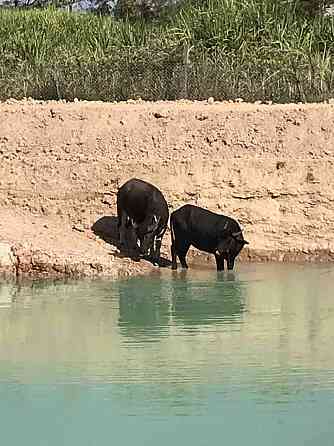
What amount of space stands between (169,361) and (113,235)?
24.4 ft

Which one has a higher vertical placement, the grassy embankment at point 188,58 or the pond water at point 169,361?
the grassy embankment at point 188,58

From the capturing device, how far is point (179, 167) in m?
18.3

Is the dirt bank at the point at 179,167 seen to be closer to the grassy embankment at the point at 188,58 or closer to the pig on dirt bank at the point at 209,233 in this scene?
the pig on dirt bank at the point at 209,233

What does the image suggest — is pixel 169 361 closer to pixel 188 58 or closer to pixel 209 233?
pixel 209 233

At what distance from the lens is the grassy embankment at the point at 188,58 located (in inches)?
886

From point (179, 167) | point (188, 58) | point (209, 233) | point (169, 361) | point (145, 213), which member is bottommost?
point (169, 361)

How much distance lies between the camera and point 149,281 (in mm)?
14859

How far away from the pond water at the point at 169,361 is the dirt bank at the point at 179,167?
2.49 metres

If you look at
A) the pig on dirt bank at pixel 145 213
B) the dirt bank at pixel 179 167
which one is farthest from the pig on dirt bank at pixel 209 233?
the dirt bank at pixel 179 167

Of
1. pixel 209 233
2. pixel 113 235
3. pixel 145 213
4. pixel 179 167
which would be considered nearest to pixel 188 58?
pixel 179 167

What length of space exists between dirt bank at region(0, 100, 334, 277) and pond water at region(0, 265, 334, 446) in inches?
97.9

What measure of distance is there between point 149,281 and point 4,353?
4.61 metres

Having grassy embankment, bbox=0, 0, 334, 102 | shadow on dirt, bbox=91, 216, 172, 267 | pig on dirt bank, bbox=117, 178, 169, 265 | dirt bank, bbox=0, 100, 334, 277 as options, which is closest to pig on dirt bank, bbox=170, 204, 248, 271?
pig on dirt bank, bbox=117, 178, 169, 265

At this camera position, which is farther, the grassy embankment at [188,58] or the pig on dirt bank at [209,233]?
the grassy embankment at [188,58]
